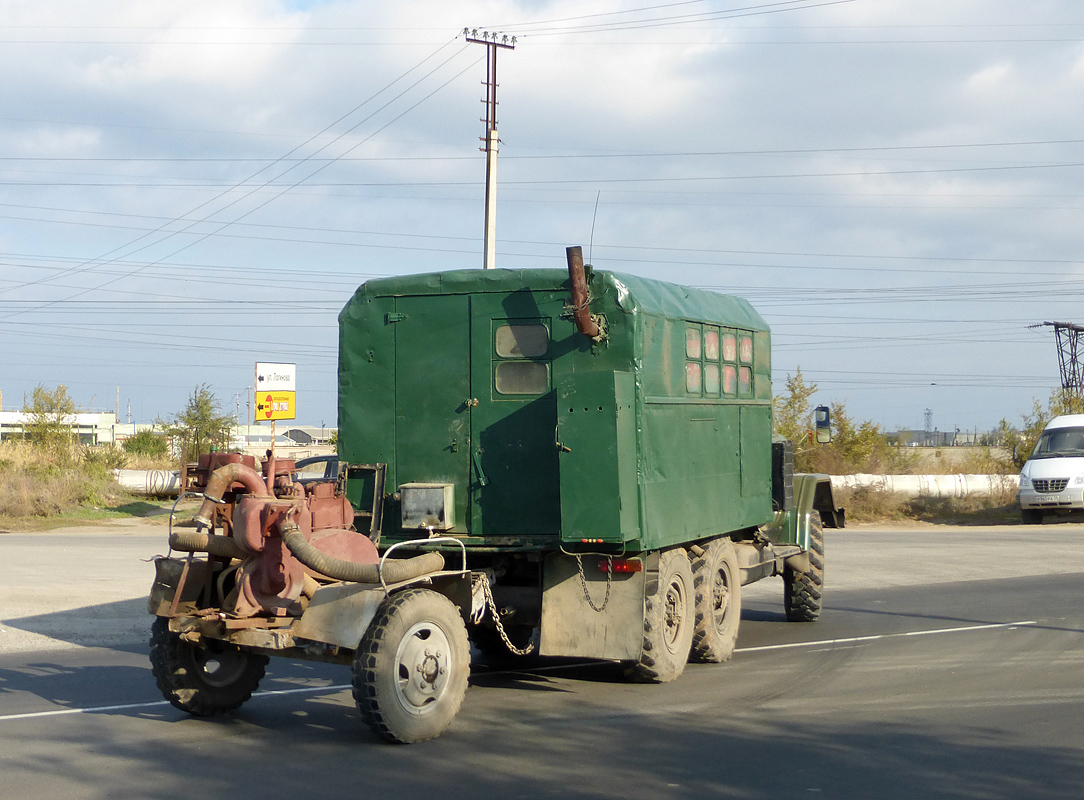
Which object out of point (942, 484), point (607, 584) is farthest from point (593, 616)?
point (942, 484)

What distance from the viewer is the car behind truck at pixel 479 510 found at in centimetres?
757

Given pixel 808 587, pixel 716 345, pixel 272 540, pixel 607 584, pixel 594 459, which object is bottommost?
pixel 808 587

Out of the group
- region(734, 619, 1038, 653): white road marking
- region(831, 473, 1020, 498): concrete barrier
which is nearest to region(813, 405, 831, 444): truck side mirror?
region(734, 619, 1038, 653): white road marking

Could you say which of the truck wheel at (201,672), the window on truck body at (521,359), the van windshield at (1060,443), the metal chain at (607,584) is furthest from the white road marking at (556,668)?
the van windshield at (1060,443)

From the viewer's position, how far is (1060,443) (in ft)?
100

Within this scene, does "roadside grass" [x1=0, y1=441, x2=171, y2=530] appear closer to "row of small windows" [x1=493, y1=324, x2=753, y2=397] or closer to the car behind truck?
the car behind truck

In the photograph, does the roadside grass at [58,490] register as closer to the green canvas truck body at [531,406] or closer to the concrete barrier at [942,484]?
the concrete barrier at [942,484]

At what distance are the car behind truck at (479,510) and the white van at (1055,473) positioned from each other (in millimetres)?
21381

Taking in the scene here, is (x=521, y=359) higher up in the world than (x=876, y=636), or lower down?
higher up

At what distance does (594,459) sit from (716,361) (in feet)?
9.19

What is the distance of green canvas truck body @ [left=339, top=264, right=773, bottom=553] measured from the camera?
8.59 m

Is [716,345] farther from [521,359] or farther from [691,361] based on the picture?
[521,359]

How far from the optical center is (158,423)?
43.2 m

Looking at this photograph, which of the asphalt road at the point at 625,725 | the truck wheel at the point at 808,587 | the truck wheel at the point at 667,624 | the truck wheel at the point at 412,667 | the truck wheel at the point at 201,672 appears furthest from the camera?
the truck wheel at the point at 808,587
